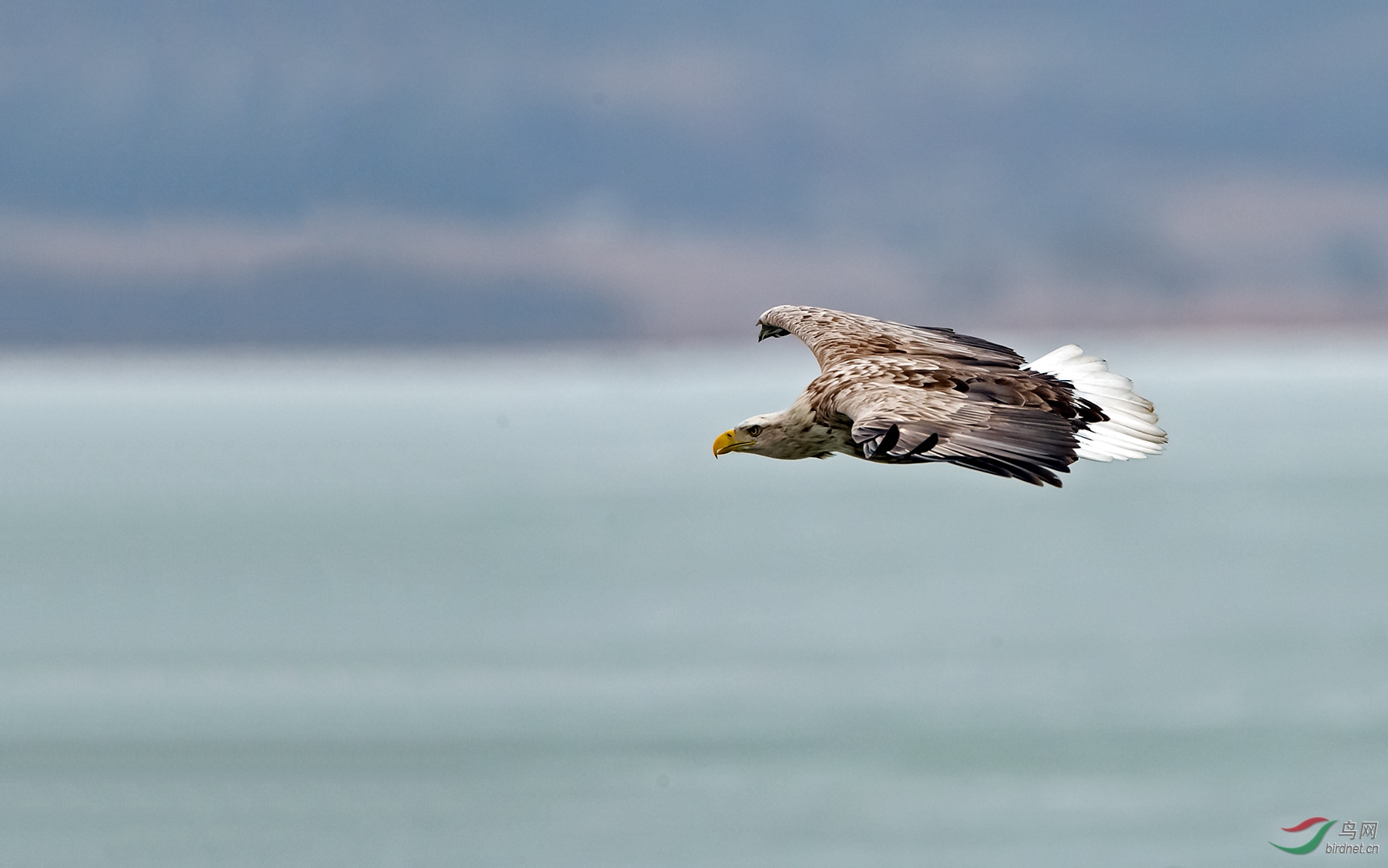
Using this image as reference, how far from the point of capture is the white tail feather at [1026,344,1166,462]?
1496 centimetres

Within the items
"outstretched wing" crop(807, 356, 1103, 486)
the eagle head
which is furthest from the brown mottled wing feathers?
the eagle head

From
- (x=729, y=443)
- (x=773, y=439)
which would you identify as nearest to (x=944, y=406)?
(x=773, y=439)

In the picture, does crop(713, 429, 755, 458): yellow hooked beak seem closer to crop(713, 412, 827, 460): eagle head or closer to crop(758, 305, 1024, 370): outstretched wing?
crop(713, 412, 827, 460): eagle head

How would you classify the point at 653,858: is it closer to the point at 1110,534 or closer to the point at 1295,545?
the point at 1295,545

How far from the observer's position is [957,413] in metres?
12.8

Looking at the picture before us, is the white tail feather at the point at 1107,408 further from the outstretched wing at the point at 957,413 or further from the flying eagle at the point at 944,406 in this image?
the outstretched wing at the point at 957,413

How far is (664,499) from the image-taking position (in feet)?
463

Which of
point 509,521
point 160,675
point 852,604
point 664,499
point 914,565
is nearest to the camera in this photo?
point 160,675

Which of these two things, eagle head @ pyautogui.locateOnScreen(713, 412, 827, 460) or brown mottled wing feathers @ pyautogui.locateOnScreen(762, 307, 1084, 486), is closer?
brown mottled wing feathers @ pyautogui.locateOnScreen(762, 307, 1084, 486)

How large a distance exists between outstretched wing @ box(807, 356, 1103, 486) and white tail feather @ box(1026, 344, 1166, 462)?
257mm

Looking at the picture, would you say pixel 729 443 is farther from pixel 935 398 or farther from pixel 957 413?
pixel 957 413

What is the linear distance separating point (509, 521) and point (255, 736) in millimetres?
60669

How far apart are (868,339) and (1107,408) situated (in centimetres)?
280

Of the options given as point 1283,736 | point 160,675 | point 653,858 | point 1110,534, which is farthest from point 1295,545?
point 160,675
